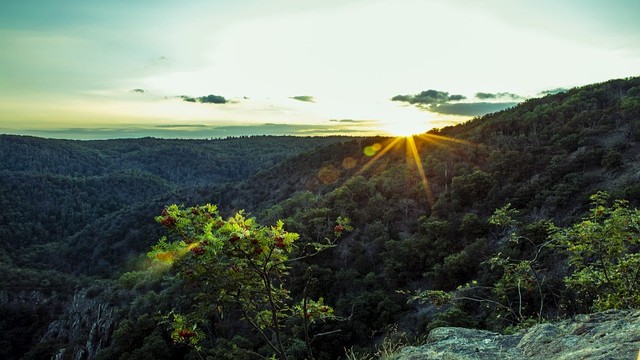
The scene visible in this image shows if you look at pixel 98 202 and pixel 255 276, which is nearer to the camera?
pixel 255 276

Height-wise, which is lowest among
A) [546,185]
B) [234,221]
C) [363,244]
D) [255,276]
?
[363,244]

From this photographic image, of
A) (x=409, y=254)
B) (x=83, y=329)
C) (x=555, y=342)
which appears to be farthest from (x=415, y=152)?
(x=555, y=342)

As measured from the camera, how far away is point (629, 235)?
7.48 meters

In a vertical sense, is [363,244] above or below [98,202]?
above

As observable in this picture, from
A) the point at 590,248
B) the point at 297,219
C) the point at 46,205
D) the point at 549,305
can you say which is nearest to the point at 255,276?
the point at 590,248

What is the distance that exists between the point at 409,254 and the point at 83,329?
206 ft

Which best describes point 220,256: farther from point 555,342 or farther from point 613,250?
point 613,250

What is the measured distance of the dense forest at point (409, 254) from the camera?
291 inches

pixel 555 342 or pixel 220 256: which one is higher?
pixel 220 256

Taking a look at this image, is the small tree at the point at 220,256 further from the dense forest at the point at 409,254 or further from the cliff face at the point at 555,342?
the cliff face at the point at 555,342

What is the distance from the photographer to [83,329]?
71125mm

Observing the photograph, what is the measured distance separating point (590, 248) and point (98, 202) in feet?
710

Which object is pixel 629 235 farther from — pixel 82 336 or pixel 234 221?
pixel 82 336

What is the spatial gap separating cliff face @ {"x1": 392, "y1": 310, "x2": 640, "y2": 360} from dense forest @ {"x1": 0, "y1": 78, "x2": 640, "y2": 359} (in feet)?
2.83
